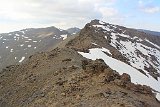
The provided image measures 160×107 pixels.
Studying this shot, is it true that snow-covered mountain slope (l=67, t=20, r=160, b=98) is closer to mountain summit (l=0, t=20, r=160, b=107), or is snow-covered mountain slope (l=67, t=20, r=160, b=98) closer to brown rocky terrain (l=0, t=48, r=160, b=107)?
mountain summit (l=0, t=20, r=160, b=107)

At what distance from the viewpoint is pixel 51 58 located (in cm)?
3691

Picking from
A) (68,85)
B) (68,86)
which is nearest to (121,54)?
(68,85)

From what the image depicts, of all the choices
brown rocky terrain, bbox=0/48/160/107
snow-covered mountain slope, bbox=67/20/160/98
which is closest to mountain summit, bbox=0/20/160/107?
brown rocky terrain, bbox=0/48/160/107

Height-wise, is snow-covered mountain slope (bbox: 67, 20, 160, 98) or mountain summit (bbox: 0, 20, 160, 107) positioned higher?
mountain summit (bbox: 0, 20, 160, 107)

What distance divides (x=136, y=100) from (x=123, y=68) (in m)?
25.0

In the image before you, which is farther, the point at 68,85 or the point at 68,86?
the point at 68,85

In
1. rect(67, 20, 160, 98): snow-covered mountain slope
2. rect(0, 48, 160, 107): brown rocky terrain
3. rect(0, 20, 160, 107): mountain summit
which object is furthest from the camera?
rect(67, 20, 160, 98): snow-covered mountain slope

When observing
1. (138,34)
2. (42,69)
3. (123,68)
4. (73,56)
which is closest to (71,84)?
(42,69)

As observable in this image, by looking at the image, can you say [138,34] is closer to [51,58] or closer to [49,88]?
[51,58]

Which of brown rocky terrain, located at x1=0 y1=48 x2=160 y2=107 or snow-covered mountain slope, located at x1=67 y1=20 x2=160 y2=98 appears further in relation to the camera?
snow-covered mountain slope, located at x1=67 y1=20 x2=160 y2=98

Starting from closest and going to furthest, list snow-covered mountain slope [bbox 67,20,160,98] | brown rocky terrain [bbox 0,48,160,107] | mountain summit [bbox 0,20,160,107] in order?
brown rocky terrain [bbox 0,48,160,107] → mountain summit [bbox 0,20,160,107] → snow-covered mountain slope [bbox 67,20,160,98]

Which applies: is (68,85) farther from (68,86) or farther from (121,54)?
(121,54)

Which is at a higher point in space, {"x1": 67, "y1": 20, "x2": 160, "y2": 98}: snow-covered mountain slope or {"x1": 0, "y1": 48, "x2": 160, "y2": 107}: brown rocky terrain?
{"x1": 0, "y1": 48, "x2": 160, "y2": 107}: brown rocky terrain

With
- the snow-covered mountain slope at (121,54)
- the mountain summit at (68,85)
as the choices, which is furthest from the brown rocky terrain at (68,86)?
the snow-covered mountain slope at (121,54)
